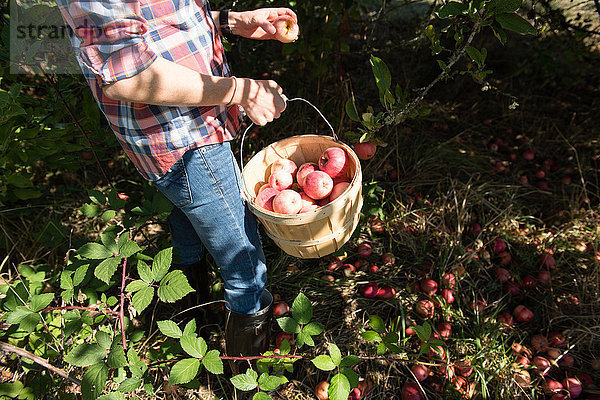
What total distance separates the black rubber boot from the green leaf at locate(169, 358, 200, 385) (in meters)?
0.37

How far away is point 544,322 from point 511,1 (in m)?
1.62

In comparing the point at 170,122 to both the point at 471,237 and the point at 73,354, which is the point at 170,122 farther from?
the point at 471,237

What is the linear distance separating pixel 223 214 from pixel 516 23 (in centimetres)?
115

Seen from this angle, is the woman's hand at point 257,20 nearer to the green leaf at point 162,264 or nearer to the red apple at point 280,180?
the red apple at point 280,180

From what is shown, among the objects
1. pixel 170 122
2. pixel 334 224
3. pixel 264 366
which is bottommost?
pixel 264 366

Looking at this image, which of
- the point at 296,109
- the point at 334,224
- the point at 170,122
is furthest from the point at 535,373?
the point at 296,109

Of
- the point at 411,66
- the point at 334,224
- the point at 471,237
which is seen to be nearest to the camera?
the point at 334,224

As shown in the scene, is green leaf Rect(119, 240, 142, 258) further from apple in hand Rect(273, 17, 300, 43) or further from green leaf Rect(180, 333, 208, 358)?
apple in hand Rect(273, 17, 300, 43)

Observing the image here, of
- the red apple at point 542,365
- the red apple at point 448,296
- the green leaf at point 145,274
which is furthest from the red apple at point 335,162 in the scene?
the red apple at point 542,365

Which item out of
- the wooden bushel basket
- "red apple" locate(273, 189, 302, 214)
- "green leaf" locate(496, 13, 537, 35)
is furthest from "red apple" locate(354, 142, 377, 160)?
"green leaf" locate(496, 13, 537, 35)

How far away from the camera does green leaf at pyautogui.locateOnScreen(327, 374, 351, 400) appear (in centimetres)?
116

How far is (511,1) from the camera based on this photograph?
118 centimetres

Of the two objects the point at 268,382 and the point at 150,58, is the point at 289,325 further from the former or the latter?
the point at 150,58

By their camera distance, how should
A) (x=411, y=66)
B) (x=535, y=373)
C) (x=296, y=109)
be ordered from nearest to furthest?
(x=535, y=373) → (x=296, y=109) → (x=411, y=66)
